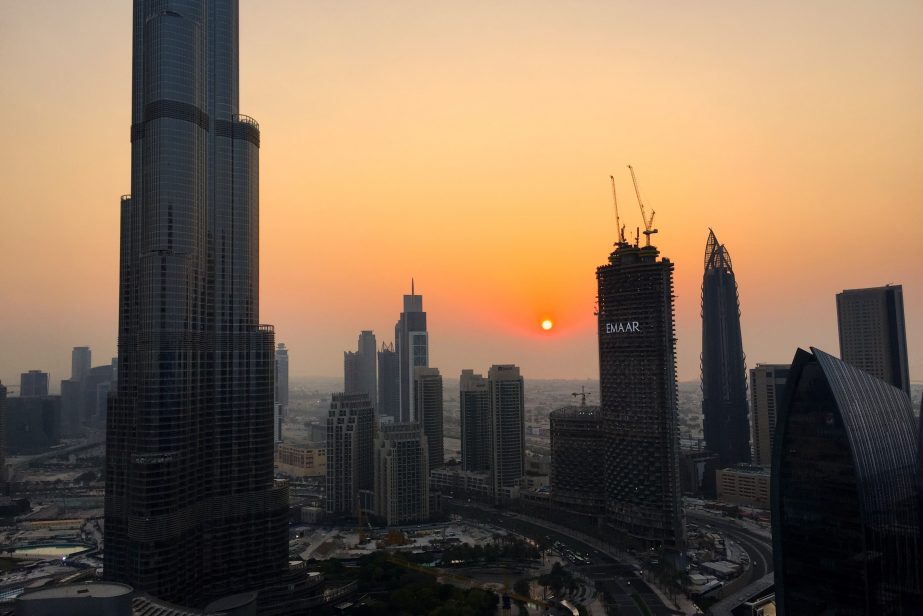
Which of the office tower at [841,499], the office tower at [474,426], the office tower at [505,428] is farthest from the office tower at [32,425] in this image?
the office tower at [841,499]

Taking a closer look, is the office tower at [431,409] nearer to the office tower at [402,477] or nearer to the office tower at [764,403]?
the office tower at [402,477]

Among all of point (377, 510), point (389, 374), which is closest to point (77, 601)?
point (377, 510)

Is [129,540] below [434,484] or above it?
above

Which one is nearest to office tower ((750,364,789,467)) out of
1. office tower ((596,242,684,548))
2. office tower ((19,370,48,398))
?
office tower ((596,242,684,548))

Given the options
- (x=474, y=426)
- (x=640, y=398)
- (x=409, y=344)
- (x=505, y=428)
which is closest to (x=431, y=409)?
(x=474, y=426)

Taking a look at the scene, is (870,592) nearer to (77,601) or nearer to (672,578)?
(672,578)

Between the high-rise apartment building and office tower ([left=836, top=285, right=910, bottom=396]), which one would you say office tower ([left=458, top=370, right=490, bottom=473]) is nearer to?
office tower ([left=836, top=285, right=910, bottom=396])
